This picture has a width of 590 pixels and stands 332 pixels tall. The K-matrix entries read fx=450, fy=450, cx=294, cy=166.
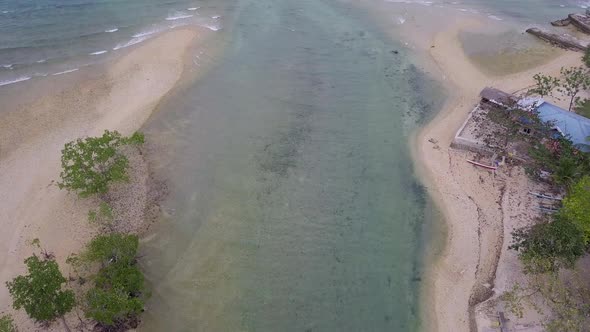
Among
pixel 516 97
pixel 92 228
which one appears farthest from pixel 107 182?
pixel 516 97

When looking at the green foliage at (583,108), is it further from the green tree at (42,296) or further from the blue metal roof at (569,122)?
the green tree at (42,296)

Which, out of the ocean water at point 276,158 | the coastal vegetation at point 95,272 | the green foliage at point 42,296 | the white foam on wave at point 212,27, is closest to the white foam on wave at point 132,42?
the ocean water at point 276,158

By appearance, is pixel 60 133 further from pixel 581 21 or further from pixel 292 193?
pixel 581 21

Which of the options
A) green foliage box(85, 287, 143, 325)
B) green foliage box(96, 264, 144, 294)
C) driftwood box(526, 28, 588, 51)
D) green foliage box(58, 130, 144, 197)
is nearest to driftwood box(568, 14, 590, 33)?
driftwood box(526, 28, 588, 51)

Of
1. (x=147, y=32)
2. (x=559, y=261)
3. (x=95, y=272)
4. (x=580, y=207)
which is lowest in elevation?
(x=95, y=272)

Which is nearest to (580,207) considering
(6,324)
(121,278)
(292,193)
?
(292,193)
